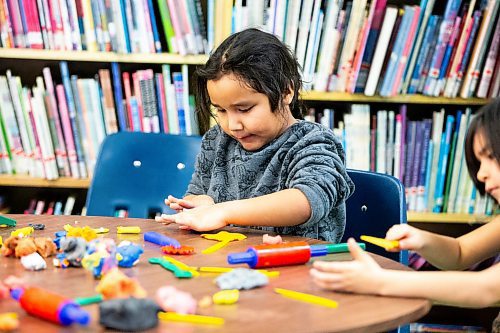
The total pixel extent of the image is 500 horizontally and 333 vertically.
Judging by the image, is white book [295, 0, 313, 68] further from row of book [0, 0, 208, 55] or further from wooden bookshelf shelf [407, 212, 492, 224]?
wooden bookshelf shelf [407, 212, 492, 224]

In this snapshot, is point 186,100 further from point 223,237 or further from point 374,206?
point 223,237

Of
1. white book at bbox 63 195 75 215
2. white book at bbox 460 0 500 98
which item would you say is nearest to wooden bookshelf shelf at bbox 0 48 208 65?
white book at bbox 63 195 75 215

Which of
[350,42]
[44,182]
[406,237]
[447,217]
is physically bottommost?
[447,217]

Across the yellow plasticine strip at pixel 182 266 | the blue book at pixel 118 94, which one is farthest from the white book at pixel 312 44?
the yellow plasticine strip at pixel 182 266

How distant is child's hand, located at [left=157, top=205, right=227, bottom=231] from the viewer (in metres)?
1.17

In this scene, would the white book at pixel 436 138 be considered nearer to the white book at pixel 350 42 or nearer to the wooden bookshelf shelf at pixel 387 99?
the wooden bookshelf shelf at pixel 387 99

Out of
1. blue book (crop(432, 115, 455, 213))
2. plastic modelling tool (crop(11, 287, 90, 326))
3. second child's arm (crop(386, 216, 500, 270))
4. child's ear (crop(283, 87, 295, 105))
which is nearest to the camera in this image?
plastic modelling tool (crop(11, 287, 90, 326))

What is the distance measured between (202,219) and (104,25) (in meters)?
1.11

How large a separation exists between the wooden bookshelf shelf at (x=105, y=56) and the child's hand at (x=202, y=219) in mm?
964

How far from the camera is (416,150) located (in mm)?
2152

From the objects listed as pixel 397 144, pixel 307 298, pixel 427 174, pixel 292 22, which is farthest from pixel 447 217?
pixel 307 298

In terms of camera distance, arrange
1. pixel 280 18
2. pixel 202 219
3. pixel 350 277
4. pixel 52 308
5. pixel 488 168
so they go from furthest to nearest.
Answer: pixel 280 18 < pixel 202 219 < pixel 488 168 < pixel 350 277 < pixel 52 308

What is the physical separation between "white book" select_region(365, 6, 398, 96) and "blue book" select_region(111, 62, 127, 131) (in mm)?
734

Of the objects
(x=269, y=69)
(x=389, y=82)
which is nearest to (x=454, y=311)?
(x=389, y=82)
